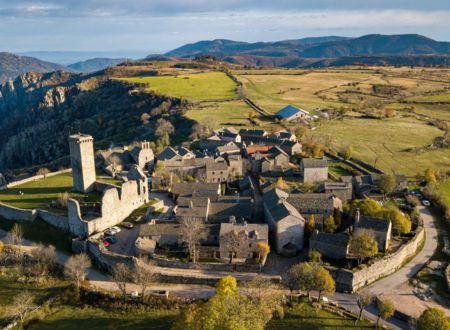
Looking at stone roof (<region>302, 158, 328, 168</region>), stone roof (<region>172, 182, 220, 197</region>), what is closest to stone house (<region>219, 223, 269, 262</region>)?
stone roof (<region>172, 182, 220, 197</region>)

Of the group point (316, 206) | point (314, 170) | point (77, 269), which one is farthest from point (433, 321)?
point (314, 170)

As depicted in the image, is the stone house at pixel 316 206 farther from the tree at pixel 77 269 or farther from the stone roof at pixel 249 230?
the tree at pixel 77 269

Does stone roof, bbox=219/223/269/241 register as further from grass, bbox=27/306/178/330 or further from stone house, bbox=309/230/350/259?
grass, bbox=27/306/178/330

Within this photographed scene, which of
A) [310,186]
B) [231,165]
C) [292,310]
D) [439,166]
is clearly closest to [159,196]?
[231,165]

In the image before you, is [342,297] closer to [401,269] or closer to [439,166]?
[401,269]

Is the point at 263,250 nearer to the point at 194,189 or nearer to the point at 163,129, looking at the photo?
the point at 194,189
